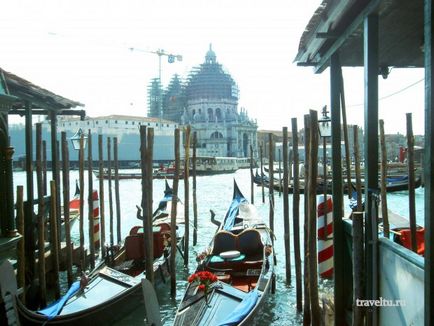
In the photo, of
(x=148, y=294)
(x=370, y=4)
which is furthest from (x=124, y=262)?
(x=370, y=4)

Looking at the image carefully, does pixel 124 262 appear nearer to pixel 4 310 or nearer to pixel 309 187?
pixel 4 310

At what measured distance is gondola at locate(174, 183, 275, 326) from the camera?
13.5ft

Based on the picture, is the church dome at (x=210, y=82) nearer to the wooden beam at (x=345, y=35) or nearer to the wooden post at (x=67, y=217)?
the wooden post at (x=67, y=217)

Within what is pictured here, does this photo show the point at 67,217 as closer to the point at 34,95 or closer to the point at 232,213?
the point at 34,95

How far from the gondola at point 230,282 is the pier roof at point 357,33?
2.18 metres

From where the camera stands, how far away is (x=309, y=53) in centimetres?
322

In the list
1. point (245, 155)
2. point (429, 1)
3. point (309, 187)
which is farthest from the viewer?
point (245, 155)

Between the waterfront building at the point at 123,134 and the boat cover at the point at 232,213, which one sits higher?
the waterfront building at the point at 123,134

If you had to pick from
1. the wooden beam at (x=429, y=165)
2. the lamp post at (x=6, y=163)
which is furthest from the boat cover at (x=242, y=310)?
the wooden beam at (x=429, y=165)

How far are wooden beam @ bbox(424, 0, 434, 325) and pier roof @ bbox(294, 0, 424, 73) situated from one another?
651mm

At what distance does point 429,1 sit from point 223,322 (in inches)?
121

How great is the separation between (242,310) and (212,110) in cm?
6243

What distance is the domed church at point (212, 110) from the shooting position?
6094 cm

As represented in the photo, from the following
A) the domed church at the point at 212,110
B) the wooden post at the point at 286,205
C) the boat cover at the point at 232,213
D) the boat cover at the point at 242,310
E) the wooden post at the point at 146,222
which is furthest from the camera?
the domed church at the point at 212,110
